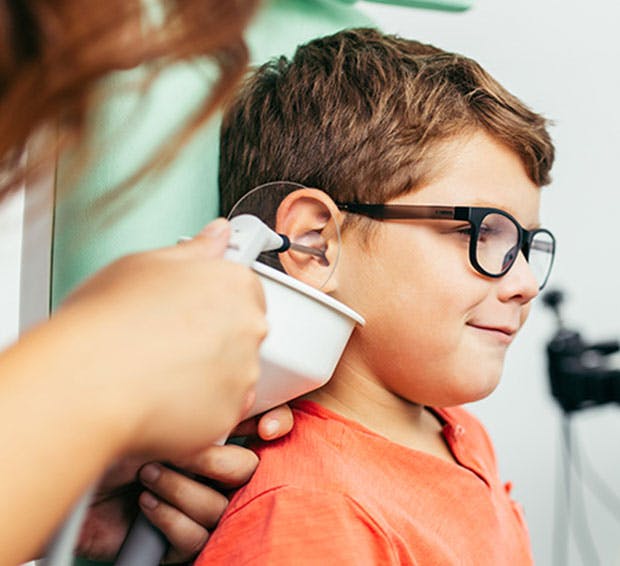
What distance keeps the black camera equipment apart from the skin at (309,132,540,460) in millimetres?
115

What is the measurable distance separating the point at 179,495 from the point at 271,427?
10 centimetres

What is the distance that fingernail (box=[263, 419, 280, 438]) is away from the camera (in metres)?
0.76

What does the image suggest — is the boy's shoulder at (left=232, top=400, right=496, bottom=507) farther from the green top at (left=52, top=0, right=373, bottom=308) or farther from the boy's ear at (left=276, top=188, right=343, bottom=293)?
the green top at (left=52, top=0, right=373, bottom=308)

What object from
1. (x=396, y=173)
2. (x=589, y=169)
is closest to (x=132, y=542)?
(x=396, y=173)

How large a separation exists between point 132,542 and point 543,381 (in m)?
0.93

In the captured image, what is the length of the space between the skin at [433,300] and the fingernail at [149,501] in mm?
198

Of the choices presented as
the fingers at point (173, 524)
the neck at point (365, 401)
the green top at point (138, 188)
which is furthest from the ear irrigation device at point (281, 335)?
the green top at point (138, 188)

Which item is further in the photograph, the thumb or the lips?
the lips

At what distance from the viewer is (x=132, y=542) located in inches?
28.9

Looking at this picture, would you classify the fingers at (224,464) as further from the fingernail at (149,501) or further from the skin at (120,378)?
the skin at (120,378)

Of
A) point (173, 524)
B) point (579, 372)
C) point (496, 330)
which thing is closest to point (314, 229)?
point (496, 330)

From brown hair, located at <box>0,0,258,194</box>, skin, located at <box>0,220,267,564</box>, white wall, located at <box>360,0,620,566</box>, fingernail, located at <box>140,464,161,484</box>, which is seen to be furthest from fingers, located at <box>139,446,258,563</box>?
white wall, located at <box>360,0,620,566</box>

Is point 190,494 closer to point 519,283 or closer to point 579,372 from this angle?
point 519,283

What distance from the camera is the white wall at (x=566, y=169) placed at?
1.46 meters
